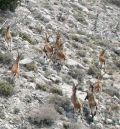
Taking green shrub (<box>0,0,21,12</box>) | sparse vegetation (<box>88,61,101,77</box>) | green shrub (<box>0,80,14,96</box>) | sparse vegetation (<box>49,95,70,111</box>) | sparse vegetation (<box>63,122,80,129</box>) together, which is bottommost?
sparse vegetation (<box>88,61,101,77</box>)

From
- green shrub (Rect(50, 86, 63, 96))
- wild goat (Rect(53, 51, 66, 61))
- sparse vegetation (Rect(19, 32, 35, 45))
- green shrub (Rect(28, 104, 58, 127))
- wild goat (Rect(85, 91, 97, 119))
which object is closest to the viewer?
green shrub (Rect(28, 104, 58, 127))

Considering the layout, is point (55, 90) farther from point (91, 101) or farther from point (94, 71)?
point (94, 71)

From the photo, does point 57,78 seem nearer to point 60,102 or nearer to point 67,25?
point 60,102

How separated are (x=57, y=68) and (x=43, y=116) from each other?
401cm

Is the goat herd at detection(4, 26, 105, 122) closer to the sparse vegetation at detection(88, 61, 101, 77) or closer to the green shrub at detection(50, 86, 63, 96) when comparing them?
the sparse vegetation at detection(88, 61, 101, 77)

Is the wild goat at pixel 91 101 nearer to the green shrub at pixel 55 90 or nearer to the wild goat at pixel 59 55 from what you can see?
the green shrub at pixel 55 90

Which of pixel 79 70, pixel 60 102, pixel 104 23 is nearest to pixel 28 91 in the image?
pixel 60 102

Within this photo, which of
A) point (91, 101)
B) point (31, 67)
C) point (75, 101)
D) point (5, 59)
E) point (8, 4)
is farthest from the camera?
point (8, 4)

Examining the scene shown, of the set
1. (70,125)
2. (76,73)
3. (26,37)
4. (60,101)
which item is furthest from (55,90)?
(26,37)

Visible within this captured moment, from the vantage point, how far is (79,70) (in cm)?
1856

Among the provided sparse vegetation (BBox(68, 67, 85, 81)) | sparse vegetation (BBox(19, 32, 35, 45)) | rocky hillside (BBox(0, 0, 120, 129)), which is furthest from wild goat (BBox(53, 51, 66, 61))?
sparse vegetation (BBox(19, 32, 35, 45))

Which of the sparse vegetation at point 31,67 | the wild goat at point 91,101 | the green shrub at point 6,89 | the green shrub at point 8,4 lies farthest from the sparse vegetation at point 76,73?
the green shrub at point 8,4

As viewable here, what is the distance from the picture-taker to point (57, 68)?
712 inches

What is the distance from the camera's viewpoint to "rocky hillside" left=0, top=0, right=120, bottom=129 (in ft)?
48.1
